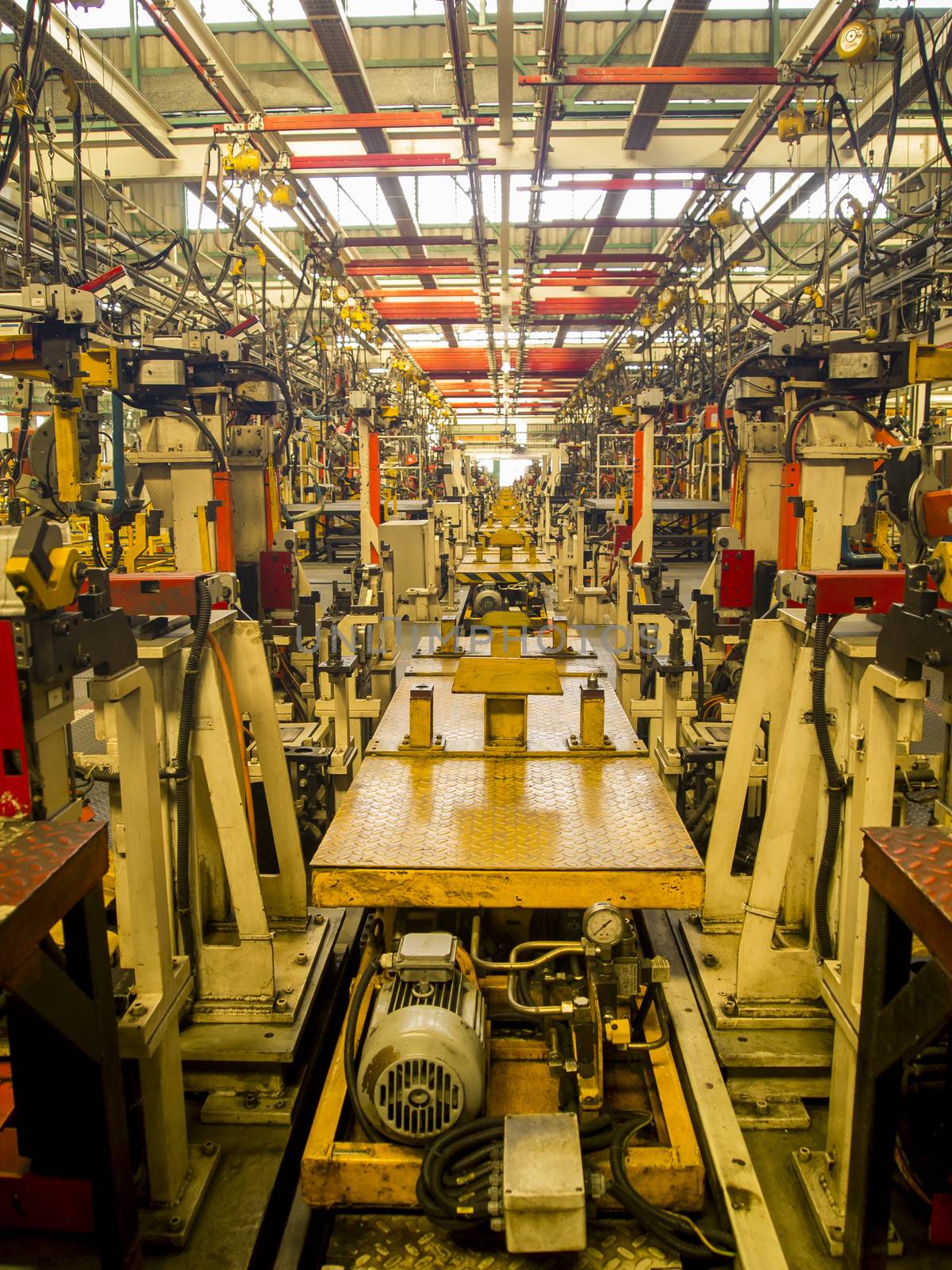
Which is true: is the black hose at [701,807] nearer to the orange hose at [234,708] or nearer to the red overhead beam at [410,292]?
the orange hose at [234,708]

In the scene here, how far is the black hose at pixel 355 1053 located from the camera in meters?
2.38

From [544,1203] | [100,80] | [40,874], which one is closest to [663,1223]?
[544,1203]

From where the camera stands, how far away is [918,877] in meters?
1.57

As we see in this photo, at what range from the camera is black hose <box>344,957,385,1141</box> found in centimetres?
238

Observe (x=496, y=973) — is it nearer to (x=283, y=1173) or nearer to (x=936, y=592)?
(x=283, y=1173)

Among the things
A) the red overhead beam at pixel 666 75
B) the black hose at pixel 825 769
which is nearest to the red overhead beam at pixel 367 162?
the red overhead beam at pixel 666 75

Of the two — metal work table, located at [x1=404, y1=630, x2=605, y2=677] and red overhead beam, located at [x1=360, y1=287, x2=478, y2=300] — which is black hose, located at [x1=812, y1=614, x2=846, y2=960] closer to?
metal work table, located at [x1=404, y1=630, x2=605, y2=677]

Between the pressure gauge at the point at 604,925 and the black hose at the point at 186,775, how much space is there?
134 centimetres

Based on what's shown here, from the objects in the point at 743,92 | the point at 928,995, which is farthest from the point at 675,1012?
the point at 743,92

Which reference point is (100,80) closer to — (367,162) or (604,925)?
(367,162)

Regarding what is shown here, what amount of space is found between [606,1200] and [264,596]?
4545mm

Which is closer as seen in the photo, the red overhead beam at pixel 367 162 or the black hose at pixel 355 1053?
the black hose at pixel 355 1053

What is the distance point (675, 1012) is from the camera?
305cm

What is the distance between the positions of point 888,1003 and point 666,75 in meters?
4.95
